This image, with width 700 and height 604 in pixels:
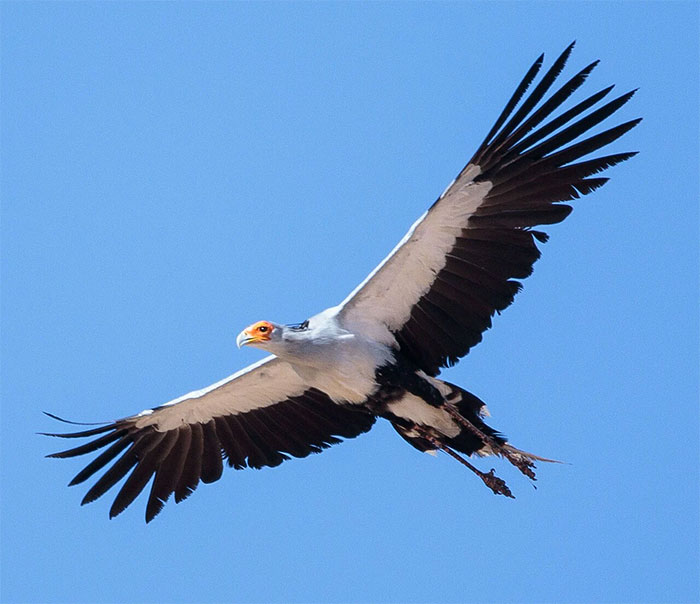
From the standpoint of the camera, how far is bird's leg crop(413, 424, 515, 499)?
12469 mm

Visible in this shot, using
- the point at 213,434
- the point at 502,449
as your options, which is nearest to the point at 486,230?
the point at 502,449

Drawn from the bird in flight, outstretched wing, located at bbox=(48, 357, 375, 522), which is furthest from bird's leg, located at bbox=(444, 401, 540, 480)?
outstretched wing, located at bbox=(48, 357, 375, 522)

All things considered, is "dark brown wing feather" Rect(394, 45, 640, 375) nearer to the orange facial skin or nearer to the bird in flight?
the bird in flight

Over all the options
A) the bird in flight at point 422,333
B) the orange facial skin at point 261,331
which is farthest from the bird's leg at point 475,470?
the orange facial skin at point 261,331

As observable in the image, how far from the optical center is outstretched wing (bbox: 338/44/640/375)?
11.7 meters

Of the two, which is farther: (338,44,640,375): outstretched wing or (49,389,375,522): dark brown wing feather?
(49,389,375,522): dark brown wing feather

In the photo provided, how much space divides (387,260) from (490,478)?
2347 mm

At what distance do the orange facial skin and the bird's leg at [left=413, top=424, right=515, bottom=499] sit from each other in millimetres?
1716

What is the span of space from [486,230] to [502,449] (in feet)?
6.86

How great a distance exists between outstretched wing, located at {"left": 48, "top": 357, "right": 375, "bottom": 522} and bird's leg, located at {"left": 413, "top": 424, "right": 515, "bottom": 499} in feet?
2.76

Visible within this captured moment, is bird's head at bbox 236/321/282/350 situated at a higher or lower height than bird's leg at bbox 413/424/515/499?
higher

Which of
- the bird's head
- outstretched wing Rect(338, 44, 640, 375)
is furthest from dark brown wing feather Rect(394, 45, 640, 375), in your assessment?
the bird's head

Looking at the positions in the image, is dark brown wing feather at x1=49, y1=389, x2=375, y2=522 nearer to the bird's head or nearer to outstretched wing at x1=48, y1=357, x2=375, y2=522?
outstretched wing at x1=48, y1=357, x2=375, y2=522

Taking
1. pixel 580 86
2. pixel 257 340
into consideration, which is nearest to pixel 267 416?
pixel 257 340
